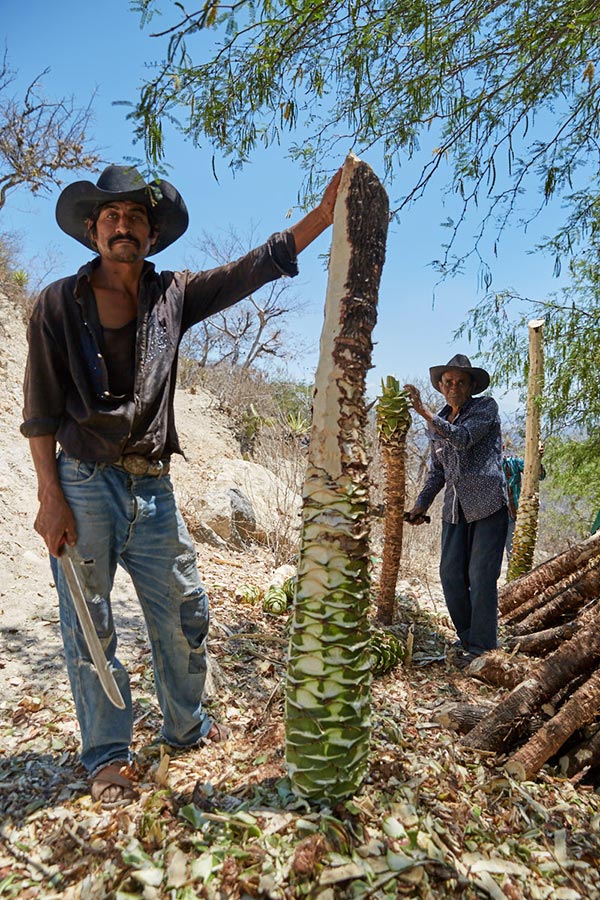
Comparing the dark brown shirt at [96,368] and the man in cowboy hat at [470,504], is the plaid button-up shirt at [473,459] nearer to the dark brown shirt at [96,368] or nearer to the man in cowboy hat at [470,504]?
the man in cowboy hat at [470,504]

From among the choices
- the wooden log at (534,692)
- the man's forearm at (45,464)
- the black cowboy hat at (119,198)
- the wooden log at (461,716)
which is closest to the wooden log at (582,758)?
the wooden log at (534,692)

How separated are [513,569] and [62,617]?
563 centimetres

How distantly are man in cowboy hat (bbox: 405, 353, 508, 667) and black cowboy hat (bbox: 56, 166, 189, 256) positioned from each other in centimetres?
202

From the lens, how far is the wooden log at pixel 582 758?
2.51 metres

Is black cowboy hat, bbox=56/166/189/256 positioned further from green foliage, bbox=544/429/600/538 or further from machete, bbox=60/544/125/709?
green foliage, bbox=544/429/600/538

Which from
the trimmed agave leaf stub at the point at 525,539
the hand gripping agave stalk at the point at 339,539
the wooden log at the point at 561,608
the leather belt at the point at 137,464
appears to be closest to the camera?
the hand gripping agave stalk at the point at 339,539

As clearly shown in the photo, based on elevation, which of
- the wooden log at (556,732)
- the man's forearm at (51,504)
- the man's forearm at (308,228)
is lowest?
the wooden log at (556,732)

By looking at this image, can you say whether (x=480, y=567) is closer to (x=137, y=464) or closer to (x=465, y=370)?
(x=465, y=370)

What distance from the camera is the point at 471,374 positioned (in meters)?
4.32

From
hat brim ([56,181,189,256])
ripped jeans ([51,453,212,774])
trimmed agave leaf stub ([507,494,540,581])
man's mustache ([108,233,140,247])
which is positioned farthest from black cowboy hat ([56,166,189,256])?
trimmed agave leaf stub ([507,494,540,581])

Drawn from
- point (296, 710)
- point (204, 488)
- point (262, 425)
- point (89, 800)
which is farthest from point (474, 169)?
point (262, 425)

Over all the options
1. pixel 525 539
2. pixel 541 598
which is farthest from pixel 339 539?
pixel 525 539

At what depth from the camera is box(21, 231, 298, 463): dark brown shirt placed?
2207 millimetres

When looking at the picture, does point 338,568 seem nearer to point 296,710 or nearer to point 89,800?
point 296,710
